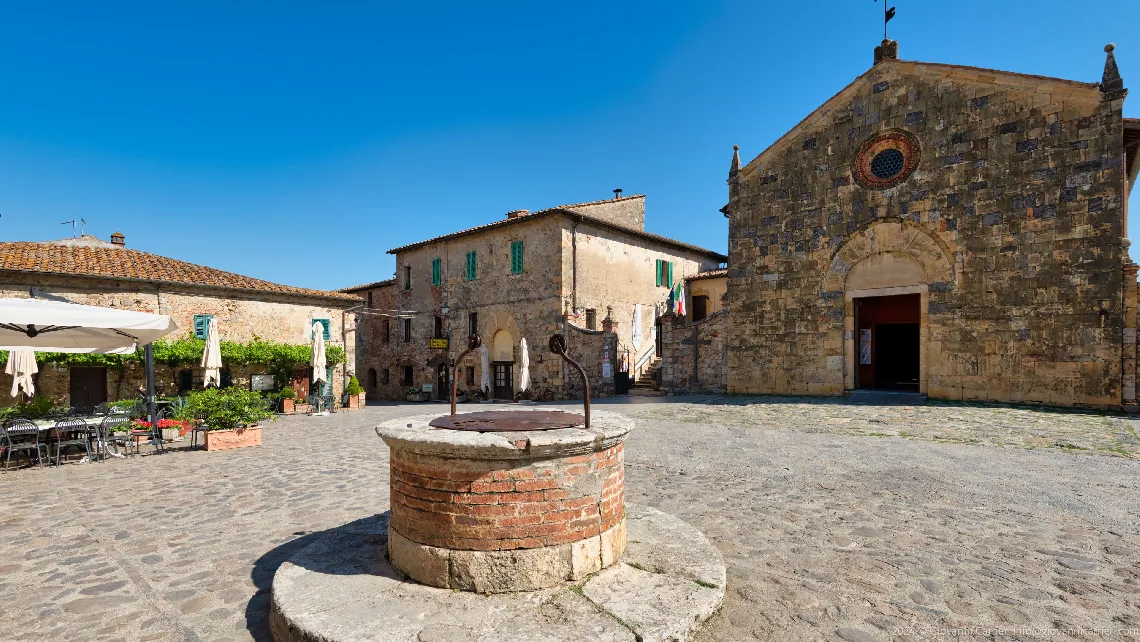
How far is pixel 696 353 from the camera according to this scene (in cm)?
1877

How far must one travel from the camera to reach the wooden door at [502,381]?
22.5 meters

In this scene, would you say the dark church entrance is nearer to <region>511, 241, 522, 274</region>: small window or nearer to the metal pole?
<region>511, 241, 522, 274</region>: small window

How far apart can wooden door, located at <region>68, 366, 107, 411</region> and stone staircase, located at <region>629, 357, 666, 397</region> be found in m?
17.5

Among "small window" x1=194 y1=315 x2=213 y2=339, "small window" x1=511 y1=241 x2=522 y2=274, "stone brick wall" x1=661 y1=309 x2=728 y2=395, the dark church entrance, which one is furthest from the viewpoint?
"small window" x1=511 y1=241 x2=522 y2=274

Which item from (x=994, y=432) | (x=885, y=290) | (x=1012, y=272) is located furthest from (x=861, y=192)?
(x=994, y=432)

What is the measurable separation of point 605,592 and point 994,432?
10095 mm

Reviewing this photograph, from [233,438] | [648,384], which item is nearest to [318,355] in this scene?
[233,438]

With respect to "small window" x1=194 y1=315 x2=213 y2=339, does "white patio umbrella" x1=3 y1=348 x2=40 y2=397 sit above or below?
below

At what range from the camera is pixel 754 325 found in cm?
1694

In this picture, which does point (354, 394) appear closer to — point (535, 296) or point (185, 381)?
point (185, 381)

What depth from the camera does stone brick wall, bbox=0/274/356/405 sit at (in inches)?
617

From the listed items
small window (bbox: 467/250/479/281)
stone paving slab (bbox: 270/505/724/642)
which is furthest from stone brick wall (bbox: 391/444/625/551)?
small window (bbox: 467/250/479/281)

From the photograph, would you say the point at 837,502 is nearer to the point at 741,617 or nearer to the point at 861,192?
the point at 741,617

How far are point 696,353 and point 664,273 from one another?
6829mm
